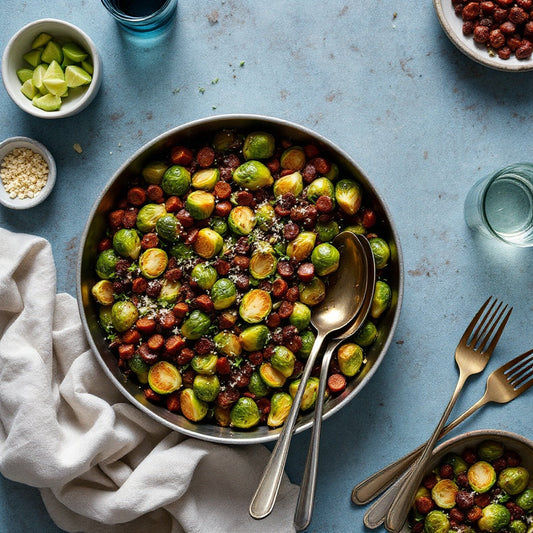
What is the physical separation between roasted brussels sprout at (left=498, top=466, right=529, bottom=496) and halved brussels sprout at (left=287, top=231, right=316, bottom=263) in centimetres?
132

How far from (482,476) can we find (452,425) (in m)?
0.25

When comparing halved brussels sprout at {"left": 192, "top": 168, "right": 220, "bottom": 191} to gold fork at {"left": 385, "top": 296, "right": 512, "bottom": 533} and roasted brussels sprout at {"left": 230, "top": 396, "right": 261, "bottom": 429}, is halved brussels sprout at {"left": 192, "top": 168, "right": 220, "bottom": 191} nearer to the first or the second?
roasted brussels sprout at {"left": 230, "top": 396, "right": 261, "bottom": 429}

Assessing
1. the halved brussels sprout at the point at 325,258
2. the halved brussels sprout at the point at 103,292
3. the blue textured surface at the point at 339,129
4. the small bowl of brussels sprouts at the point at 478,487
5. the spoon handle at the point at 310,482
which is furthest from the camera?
the blue textured surface at the point at 339,129

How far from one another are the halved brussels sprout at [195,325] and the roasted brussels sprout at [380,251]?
29.1 inches

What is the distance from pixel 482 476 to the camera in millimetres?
2836

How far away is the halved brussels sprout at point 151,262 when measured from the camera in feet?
8.76

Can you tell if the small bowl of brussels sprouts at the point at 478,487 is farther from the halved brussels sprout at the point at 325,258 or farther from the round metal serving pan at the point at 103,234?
the halved brussels sprout at the point at 325,258

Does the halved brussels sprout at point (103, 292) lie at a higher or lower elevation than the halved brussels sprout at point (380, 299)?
higher

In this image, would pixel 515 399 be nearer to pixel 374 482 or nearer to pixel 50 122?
pixel 374 482

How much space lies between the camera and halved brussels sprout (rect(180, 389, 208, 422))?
8.77 feet

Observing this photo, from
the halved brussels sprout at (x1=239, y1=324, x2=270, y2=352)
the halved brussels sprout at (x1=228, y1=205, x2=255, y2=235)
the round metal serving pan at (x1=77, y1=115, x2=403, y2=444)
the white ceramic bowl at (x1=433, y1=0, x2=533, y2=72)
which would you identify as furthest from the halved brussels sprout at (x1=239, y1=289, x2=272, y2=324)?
the white ceramic bowl at (x1=433, y1=0, x2=533, y2=72)

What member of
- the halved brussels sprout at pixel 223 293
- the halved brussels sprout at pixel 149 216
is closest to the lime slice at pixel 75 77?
the halved brussels sprout at pixel 149 216

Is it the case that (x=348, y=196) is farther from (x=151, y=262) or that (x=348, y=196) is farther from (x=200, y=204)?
(x=151, y=262)

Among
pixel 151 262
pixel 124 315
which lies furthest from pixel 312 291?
pixel 124 315
